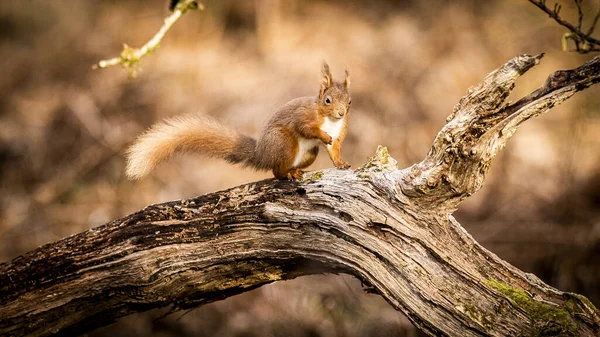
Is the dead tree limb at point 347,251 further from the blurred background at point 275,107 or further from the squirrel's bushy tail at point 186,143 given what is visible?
the blurred background at point 275,107

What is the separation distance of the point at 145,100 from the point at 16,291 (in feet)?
17.5

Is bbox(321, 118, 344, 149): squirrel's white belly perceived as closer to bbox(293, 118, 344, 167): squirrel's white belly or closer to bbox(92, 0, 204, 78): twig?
bbox(293, 118, 344, 167): squirrel's white belly

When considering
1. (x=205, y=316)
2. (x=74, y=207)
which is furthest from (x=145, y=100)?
(x=205, y=316)

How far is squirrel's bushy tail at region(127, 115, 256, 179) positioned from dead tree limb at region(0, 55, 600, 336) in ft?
1.24

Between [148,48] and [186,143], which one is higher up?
[148,48]

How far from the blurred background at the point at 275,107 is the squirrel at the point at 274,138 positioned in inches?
74.1

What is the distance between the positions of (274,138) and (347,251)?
90 cm

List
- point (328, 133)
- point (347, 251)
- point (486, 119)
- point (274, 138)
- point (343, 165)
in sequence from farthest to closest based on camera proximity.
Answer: point (328, 133) → point (274, 138) → point (343, 165) → point (347, 251) → point (486, 119)

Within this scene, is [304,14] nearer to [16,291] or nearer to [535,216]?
[535,216]

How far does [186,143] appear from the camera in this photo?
3422 mm

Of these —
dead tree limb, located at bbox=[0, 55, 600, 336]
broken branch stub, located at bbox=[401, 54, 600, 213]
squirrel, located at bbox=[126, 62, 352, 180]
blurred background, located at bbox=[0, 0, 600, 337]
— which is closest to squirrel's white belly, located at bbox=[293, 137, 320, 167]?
squirrel, located at bbox=[126, 62, 352, 180]

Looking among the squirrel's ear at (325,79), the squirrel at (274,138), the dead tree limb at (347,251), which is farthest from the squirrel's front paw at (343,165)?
the squirrel's ear at (325,79)

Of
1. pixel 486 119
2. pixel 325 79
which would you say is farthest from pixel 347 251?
pixel 325 79

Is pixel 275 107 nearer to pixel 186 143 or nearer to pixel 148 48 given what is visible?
pixel 186 143
